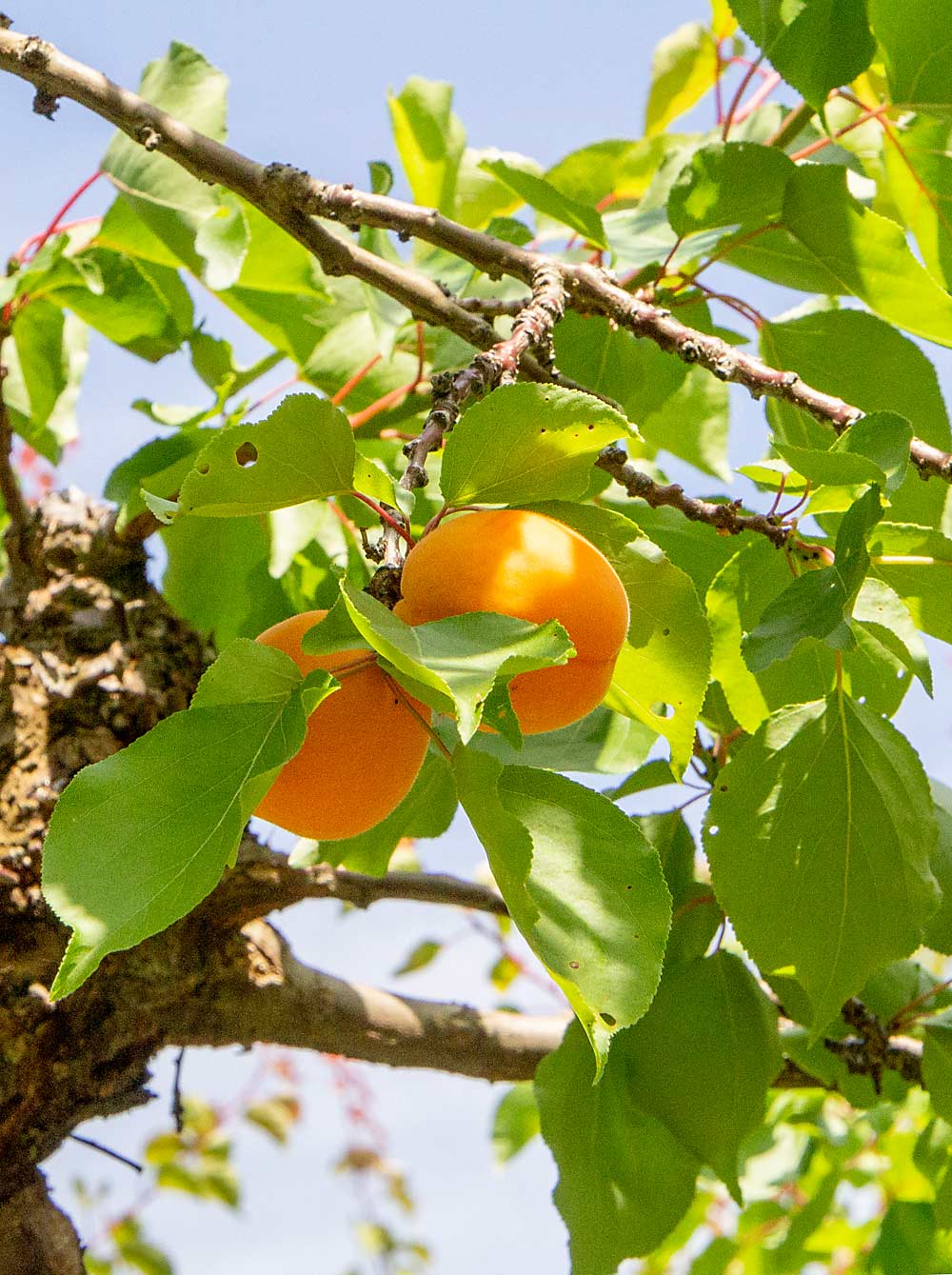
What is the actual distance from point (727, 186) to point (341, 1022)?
84cm

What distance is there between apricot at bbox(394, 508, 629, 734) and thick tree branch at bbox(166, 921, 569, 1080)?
0.69m

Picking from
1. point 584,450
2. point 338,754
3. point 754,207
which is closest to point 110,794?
point 338,754

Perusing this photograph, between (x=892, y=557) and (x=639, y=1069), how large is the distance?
0.47 metres

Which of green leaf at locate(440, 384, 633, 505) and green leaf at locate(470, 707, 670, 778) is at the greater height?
green leaf at locate(440, 384, 633, 505)

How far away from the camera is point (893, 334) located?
3.01 ft

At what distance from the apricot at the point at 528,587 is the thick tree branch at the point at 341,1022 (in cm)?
69

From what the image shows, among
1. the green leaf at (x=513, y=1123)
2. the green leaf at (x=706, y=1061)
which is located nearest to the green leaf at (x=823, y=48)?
the green leaf at (x=706, y=1061)

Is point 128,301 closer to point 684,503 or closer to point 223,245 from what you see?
point 223,245

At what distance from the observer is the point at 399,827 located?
965mm

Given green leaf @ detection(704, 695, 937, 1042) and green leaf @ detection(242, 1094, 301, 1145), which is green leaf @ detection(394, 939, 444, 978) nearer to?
green leaf @ detection(242, 1094, 301, 1145)

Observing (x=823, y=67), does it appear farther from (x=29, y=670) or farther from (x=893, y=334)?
(x=29, y=670)

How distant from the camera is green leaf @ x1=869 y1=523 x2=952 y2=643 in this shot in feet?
2.39

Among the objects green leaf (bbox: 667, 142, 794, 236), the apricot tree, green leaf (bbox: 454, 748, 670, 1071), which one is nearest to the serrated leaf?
the apricot tree

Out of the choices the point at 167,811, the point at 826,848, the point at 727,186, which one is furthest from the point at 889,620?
the point at 167,811
